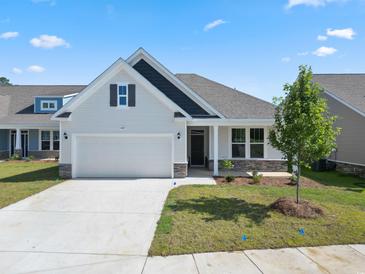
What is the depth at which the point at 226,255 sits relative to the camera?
5.39m

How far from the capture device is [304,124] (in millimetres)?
8000

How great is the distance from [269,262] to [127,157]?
32.8 ft

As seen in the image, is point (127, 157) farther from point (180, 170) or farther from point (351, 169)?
point (351, 169)

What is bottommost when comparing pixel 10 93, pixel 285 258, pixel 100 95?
pixel 285 258

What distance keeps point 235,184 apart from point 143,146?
4.94 meters

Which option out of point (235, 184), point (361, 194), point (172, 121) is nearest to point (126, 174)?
point (172, 121)

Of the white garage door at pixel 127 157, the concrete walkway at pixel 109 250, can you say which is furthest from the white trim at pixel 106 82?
the concrete walkway at pixel 109 250

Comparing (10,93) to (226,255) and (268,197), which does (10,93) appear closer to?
(268,197)

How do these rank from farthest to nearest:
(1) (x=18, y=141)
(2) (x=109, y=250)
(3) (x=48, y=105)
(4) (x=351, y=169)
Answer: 1. (3) (x=48, y=105)
2. (1) (x=18, y=141)
3. (4) (x=351, y=169)
4. (2) (x=109, y=250)

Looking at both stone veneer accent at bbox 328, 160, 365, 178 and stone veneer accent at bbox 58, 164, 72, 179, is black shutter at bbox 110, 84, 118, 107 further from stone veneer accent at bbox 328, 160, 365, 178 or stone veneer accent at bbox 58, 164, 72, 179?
stone veneer accent at bbox 328, 160, 365, 178

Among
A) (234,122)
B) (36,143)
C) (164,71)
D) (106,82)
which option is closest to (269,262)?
(234,122)

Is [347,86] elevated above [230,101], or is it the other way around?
[347,86]

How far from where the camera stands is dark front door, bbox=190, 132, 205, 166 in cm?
1792

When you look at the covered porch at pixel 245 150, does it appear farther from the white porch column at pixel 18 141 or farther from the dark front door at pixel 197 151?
the white porch column at pixel 18 141
